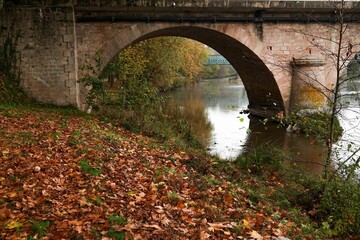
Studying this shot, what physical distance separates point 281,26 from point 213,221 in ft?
34.9

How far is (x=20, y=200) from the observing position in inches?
133

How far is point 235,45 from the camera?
13312 millimetres

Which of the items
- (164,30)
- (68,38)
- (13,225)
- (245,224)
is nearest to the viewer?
(13,225)

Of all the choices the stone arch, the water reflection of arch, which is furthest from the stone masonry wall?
the water reflection of arch

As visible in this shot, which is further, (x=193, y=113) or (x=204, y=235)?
(x=193, y=113)

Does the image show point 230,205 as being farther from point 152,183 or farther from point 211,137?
point 211,137

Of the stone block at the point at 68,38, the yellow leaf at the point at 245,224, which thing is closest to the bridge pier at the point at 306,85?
the stone block at the point at 68,38

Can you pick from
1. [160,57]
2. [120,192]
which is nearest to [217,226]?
[120,192]

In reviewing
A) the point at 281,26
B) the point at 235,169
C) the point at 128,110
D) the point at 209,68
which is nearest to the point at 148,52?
the point at 281,26

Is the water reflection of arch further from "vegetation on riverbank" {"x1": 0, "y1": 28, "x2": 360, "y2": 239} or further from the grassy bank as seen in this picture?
the grassy bank

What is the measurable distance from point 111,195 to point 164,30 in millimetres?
9259

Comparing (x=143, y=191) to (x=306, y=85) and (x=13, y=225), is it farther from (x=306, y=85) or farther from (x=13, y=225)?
(x=306, y=85)

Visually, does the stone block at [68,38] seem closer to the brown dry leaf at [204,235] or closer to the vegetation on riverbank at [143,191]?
the vegetation on riverbank at [143,191]

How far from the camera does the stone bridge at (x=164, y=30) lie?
32.6 ft
